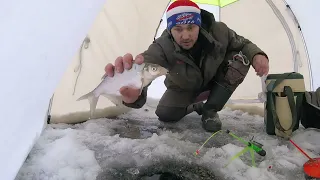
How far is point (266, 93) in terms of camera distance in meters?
1.78

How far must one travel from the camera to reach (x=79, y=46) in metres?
1.10

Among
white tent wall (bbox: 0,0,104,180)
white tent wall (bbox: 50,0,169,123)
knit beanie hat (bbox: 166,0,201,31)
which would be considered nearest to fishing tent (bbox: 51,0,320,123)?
white tent wall (bbox: 50,0,169,123)

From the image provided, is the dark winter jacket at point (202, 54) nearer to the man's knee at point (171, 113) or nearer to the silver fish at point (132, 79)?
the man's knee at point (171, 113)

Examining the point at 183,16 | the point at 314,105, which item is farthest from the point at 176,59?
the point at 314,105

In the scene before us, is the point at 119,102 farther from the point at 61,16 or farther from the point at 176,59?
the point at 61,16

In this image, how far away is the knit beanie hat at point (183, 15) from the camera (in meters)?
1.78

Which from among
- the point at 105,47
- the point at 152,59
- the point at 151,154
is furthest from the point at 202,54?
the point at 151,154

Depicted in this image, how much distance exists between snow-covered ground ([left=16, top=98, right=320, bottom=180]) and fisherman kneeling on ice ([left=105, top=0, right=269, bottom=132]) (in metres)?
0.20

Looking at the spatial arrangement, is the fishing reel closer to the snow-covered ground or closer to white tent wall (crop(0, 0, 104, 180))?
the snow-covered ground

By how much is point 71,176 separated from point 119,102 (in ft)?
1.89

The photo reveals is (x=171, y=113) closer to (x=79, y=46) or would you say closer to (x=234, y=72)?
(x=234, y=72)

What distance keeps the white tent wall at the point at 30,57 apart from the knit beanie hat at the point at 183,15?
75cm

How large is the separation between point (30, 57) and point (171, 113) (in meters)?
1.24

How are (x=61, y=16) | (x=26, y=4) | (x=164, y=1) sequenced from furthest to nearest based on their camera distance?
1. (x=164, y=1)
2. (x=61, y=16)
3. (x=26, y=4)
